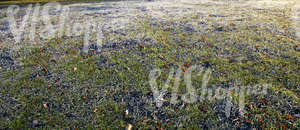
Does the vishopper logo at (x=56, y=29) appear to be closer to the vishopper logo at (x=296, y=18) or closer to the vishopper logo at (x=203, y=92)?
the vishopper logo at (x=203, y=92)

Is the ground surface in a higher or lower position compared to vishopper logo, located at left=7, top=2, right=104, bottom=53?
lower

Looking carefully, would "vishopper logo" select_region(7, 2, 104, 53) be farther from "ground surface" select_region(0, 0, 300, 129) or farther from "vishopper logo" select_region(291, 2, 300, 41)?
"vishopper logo" select_region(291, 2, 300, 41)

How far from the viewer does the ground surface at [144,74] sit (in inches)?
258

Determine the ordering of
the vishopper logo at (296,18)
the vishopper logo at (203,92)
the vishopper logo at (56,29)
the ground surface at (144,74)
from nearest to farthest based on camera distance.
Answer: the ground surface at (144,74), the vishopper logo at (203,92), the vishopper logo at (296,18), the vishopper logo at (56,29)

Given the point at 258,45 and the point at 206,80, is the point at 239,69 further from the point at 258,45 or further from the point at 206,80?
the point at 258,45

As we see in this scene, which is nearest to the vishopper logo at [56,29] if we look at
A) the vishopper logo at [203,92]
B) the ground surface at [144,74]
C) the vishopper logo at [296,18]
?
the ground surface at [144,74]

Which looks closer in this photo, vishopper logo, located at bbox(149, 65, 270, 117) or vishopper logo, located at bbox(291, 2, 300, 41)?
vishopper logo, located at bbox(149, 65, 270, 117)

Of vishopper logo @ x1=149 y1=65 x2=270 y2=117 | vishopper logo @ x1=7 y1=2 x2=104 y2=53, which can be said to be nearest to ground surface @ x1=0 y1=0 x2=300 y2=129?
vishopper logo @ x1=149 y1=65 x2=270 y2=117

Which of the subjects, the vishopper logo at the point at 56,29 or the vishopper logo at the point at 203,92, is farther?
the vishopper logo at the point at 56,29

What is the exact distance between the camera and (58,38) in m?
13.5

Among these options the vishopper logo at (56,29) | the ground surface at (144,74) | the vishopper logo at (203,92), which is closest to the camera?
the ground surface at (144,74)

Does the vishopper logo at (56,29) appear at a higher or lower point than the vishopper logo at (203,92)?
higher

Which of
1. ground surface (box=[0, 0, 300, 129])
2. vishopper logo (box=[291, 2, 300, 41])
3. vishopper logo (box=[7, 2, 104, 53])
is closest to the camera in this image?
ground surface (box=[0, 0, 300, 129])

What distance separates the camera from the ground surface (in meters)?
6.55
